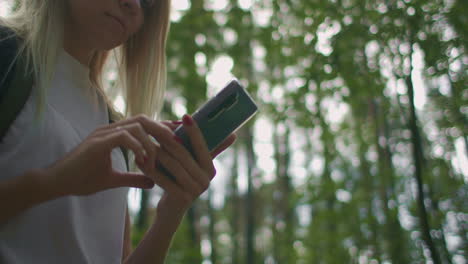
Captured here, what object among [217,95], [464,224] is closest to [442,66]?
[464,224]

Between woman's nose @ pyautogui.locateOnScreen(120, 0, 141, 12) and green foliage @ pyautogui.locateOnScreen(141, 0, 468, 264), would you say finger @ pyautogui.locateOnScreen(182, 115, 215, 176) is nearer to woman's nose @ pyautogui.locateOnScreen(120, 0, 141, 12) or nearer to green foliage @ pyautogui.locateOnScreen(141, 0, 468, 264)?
woman's nose @ pyautogui.locateOnScreen(120, 0, 141, 12)

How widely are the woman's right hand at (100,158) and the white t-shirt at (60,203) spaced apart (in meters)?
0.17

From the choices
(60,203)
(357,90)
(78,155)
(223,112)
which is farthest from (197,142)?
(357,90)

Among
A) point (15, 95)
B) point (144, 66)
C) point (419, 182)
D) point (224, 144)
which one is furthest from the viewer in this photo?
point (419, 182)

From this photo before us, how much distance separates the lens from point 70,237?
3.23 ft

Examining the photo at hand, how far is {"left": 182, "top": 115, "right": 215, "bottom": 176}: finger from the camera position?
96 centimetres

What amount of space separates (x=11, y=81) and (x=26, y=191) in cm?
28

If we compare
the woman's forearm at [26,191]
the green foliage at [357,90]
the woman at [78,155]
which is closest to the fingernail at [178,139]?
the woman at [78,155]

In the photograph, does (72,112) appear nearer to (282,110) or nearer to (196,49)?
(282,110)

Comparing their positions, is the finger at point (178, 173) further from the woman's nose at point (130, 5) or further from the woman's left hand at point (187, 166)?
the woman's nose at point (130, 5)

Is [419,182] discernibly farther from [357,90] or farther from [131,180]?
[131,180]

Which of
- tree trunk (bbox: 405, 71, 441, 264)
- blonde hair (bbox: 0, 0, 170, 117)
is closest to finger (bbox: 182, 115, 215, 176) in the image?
blonde hair (bbox: 0, 0, 170, 117)

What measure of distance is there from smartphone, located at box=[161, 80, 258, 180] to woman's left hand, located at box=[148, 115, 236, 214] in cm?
9

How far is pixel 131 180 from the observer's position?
35.8 inches
